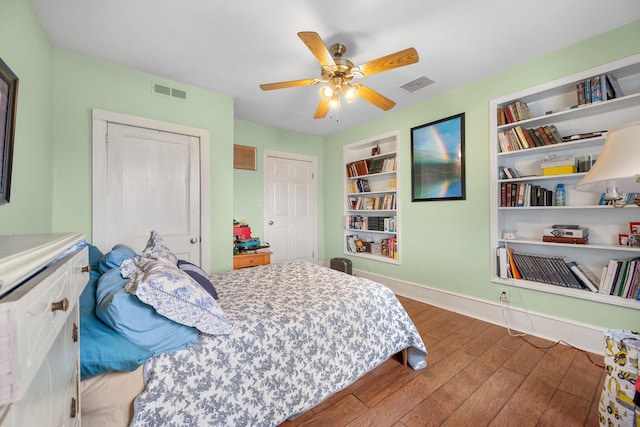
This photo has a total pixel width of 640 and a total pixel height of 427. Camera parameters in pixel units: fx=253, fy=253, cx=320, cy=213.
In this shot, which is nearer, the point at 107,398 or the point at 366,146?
the point at 107,398

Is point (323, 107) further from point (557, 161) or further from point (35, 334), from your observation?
point (35, 334)

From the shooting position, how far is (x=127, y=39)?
210cm

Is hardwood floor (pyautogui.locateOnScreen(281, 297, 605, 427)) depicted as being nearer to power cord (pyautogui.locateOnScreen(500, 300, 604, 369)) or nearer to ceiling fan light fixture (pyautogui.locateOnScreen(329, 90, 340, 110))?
power cord (pyautogui.locateOnScreen(500, 300, 604, 369))

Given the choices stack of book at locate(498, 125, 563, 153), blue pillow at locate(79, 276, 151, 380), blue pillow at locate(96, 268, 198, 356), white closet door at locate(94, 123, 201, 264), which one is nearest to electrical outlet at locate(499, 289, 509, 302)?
stack of book at locate(498, 125, 563, 153)

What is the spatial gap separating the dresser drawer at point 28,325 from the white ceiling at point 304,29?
79.2 inches

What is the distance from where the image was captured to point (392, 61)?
1.81 metres

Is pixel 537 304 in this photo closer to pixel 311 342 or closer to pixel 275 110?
pixel 311 342

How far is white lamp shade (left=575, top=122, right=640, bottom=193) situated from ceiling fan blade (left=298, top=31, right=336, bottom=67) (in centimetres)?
158

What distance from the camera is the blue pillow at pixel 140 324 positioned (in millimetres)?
1074

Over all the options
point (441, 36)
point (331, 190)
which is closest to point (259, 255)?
point (331, 190)

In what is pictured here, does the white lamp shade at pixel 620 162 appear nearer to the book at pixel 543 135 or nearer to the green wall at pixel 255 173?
the book at pixel 543 135

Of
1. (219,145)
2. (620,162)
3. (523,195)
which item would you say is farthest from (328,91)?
(523,195)

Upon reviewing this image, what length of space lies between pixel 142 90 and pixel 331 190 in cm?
305

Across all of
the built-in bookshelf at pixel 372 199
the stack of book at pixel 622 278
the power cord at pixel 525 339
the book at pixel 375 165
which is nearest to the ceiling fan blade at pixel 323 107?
the built-in bookshelf at pixel 372 199
